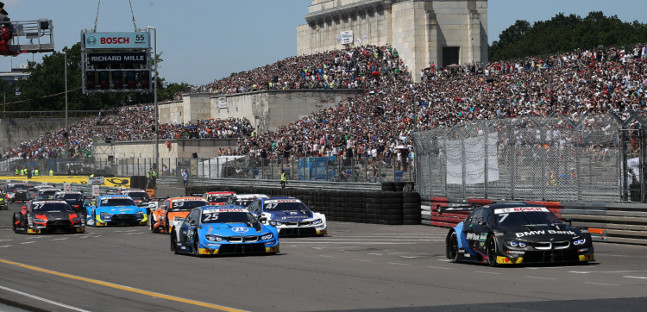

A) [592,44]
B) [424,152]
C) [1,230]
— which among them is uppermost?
[592,44]

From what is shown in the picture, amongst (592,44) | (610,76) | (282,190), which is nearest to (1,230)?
(282,190)

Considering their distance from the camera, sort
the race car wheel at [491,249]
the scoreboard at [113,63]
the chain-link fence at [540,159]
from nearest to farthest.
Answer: the race car wheel at [491,249] < the chain-link fence at [540,159] < the scoreboard at [113,63]

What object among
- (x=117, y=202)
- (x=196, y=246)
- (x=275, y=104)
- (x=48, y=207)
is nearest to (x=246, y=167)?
(x=117, y=202)

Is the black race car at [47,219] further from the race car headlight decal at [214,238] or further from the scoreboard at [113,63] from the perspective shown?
the race car headlight decal at [214,238]

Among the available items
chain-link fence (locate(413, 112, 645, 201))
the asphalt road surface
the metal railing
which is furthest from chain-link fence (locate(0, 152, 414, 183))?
the asphalt road surface

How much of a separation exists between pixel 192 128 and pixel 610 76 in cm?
3692

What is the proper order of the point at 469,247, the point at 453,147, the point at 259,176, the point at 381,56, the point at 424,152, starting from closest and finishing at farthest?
the point at 469,247, the point at 453,147, the point at 424,152, the point at 259,176, the point at 381,56

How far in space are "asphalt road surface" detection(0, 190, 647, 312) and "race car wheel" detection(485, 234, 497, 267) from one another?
9.9 inches

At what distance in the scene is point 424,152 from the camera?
3359cm

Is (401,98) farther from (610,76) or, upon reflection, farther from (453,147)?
(453,147)

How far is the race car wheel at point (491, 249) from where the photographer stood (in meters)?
18.4

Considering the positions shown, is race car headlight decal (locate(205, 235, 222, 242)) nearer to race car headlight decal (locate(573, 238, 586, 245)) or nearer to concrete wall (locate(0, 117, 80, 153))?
race car headlight decal (locate(573, 238, 586, 245))

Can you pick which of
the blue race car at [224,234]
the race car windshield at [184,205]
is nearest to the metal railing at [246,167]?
the race car windshield at [184,205]

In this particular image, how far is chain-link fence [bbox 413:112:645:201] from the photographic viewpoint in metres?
23.0
